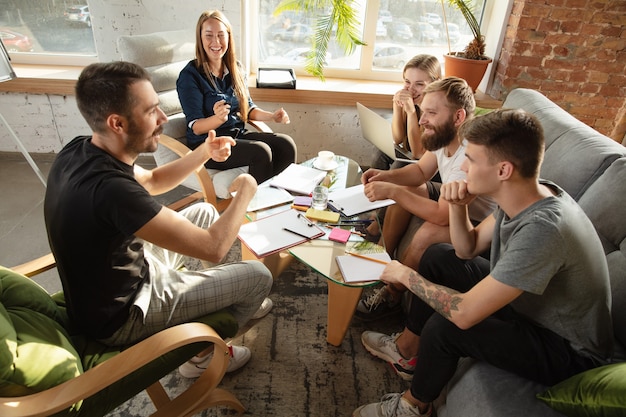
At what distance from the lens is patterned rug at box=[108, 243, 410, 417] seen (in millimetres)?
1554

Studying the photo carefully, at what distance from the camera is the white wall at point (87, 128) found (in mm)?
2951

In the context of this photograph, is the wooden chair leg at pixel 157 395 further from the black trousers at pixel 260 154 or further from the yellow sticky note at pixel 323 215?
the black trousers at pixel 260 154

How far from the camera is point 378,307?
1.96m

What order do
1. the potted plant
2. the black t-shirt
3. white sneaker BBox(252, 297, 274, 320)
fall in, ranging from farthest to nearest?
the potted plant < white sneaker BBox(252, 297, 274, 320) < the black t-shirt

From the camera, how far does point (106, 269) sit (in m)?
1.19

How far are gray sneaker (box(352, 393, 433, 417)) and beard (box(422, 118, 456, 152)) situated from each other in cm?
113

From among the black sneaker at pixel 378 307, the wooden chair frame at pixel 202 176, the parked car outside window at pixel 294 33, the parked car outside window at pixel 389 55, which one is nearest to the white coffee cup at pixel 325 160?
the wooden chair frame at pixel 202 176

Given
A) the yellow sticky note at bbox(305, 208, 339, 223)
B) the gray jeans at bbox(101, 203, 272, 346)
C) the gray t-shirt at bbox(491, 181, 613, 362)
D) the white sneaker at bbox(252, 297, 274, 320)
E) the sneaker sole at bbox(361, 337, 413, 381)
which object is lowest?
the sneaker sole at bbox(361, 337, 413, 381)

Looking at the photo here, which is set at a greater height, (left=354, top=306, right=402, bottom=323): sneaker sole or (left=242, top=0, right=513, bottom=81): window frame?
(left=242, top=0, right=513, bottom=81): window frame

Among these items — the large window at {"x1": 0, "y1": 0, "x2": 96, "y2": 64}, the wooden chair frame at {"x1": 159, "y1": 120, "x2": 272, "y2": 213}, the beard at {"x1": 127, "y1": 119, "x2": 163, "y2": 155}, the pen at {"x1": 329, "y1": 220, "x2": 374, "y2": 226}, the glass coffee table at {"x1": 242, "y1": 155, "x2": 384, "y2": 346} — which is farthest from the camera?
the large window at {"x1": 0, "y1": 0, "x2": 96, "y2": 64}

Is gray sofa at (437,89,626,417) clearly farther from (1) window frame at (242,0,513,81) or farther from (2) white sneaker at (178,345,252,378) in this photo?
(1) window frame at (242,0,513,81)

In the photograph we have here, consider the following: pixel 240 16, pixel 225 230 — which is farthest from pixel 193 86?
pixel 225 230

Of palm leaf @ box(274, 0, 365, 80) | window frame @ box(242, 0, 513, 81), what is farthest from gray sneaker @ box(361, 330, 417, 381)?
window frame @ box(242, 0, 513, 81)

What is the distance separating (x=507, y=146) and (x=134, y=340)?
1.32 m
